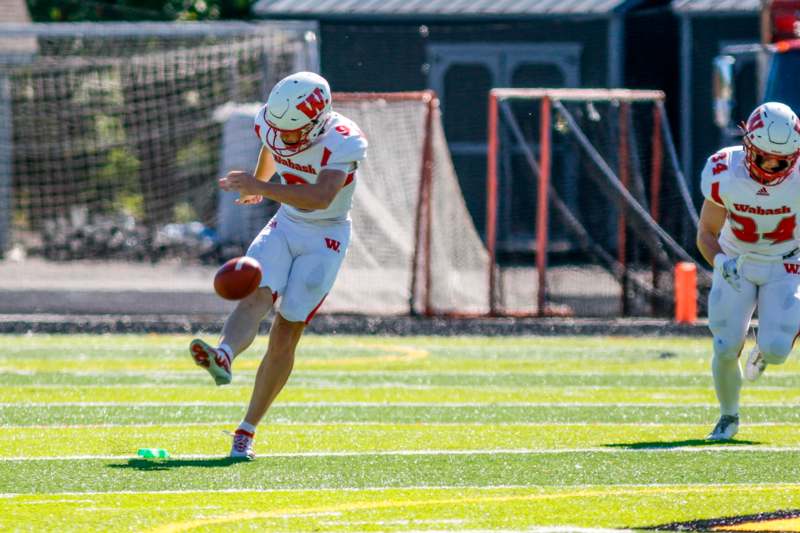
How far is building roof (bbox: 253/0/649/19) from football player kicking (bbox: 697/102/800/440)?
1403 cm

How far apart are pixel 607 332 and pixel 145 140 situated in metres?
6.08

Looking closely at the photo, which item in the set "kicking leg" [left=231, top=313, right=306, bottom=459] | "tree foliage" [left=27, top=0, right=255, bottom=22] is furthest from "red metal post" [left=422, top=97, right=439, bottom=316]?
"tree foliage" [left=27, top=0, right=255, bottom=22]

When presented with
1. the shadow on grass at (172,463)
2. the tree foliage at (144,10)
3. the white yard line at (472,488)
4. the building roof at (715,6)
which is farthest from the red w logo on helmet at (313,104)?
the tree foliage at (144,10)

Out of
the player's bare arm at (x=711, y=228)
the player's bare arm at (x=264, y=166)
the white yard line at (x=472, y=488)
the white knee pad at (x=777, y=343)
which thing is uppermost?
the player's bare arm at (x=264, y=166)

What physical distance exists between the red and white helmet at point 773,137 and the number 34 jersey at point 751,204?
12cm

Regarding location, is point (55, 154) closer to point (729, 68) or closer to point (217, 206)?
point (217, 206)

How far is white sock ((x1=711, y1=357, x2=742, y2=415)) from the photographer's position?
25.5ft

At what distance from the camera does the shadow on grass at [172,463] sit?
6715 millimetres

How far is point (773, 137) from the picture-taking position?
24.0 ft

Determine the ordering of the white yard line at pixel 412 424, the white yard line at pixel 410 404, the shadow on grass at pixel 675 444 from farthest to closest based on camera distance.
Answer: the white yard line at pixel 410 404 → the white yard line at pixel 412 424 → the shadow on grass at pixel 675 444

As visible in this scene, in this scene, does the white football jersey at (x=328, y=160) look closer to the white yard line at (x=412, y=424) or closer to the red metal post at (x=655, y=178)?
the white yard line at (x=412, y=424)

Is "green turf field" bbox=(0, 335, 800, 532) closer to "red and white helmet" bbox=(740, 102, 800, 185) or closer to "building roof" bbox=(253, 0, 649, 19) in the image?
"red and white helmet" bbox=(740, 102, 800, 185)

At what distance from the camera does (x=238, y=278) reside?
655 centimetres

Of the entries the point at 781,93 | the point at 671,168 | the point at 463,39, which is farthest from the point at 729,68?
the point at 463,39
